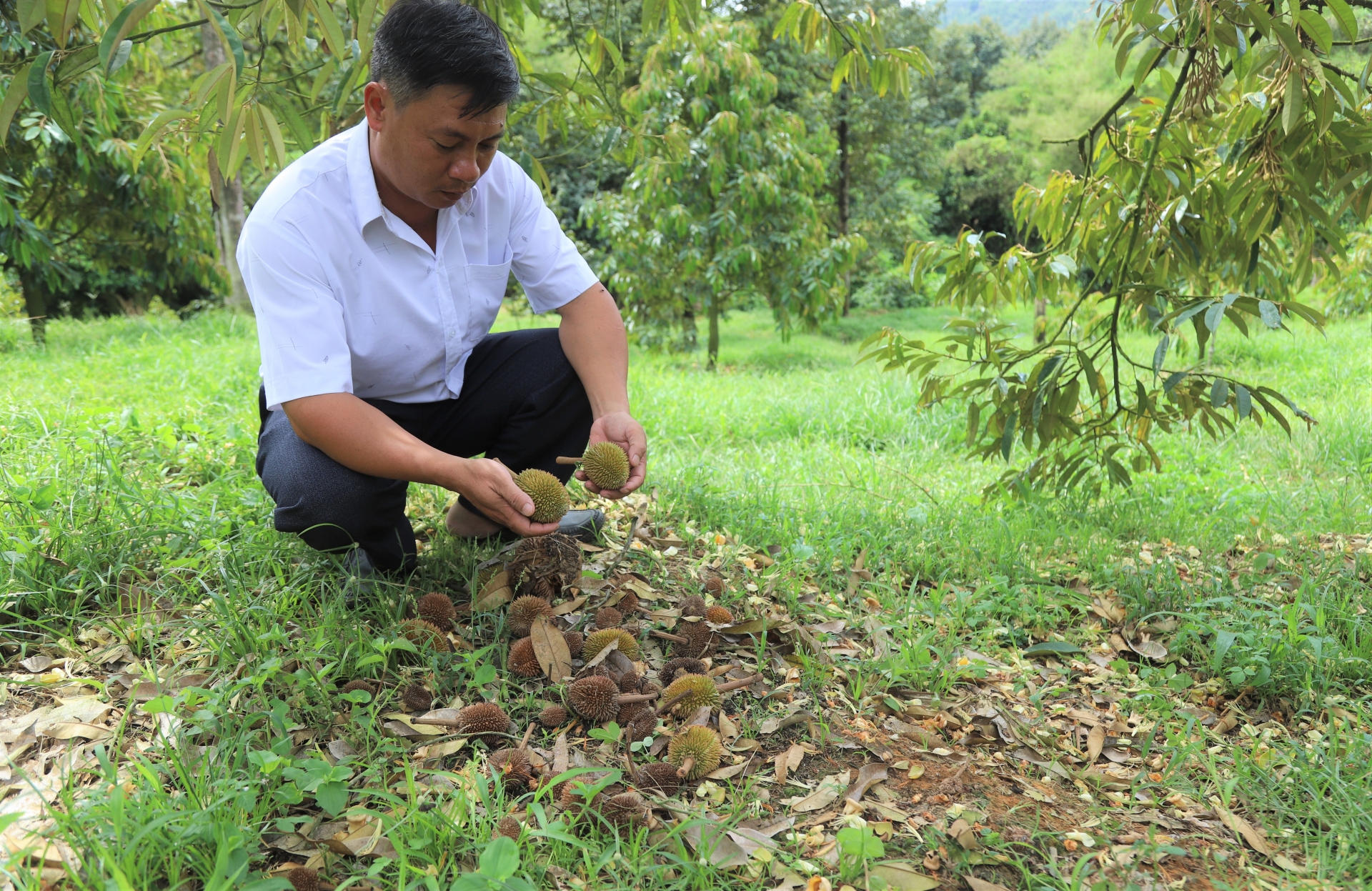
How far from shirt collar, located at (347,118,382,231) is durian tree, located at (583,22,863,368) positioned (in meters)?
4.92

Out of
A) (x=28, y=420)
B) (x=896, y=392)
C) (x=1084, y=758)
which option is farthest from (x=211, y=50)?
(x=1084, y=758)

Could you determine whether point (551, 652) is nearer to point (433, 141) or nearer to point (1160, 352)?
point (433, 141)

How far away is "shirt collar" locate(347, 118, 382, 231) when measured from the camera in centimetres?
192

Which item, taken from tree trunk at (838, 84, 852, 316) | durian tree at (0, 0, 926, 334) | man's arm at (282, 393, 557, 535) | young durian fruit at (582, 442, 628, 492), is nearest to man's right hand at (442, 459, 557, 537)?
man's arm at (282, 393, 557, 535)

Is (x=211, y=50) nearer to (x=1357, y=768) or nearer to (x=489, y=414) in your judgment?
(x=489, y=414)

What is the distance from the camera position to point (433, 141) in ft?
5.83

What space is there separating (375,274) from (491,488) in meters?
0.63

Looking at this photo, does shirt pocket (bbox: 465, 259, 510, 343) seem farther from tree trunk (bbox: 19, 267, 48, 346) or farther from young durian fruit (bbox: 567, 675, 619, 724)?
tree trunk (bbox: 19, 267, 48, 346)

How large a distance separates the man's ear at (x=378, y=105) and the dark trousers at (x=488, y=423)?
2.21ft

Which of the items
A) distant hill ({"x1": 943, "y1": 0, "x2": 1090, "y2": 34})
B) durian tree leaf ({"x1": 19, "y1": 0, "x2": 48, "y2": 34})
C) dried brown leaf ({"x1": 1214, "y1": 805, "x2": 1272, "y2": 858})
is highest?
distant hill ({"x1": 943, "y1": 0, "x2": 1090, "y2": 34})

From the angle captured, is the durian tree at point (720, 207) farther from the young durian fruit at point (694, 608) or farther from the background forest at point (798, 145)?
the young durian fruit at point (694, 608)

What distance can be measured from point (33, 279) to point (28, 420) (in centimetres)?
444

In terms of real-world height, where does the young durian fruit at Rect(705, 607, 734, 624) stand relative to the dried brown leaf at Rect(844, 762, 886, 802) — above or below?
above

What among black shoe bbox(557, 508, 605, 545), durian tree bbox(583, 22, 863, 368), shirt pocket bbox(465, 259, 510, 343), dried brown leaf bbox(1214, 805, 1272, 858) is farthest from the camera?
durian tree bbox(583, 22, 863, 368)
